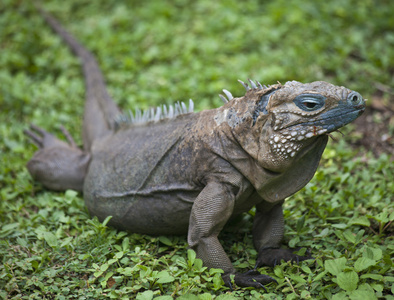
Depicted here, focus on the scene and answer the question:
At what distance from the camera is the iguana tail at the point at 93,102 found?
514cm

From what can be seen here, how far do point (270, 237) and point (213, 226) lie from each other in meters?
0.63

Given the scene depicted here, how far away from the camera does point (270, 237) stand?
392 cm

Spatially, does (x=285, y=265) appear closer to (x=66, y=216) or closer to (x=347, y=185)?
(x=347, y=185)

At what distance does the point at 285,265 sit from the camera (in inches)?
145

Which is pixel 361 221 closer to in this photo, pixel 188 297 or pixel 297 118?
pixel 297 118

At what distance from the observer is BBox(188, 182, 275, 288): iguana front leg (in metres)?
3.52

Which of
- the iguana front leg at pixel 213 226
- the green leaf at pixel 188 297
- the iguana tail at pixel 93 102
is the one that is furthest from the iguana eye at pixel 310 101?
the iguana tail at pixel 93 102

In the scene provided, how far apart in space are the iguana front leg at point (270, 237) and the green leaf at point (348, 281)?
0.56 meters

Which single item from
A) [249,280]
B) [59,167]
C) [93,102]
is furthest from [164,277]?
[93,102]

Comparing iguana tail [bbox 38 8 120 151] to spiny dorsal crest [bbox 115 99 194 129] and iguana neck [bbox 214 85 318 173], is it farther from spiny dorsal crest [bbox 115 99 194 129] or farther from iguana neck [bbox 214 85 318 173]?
iguana neck [bbox 214 85 318 173]

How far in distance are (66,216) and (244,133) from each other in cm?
212

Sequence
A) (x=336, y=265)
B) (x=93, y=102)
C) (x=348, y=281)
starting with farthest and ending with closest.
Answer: (x=93, y=102) → (x=336, y=265) → (x=348, y=281)

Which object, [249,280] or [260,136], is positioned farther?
[249,280]

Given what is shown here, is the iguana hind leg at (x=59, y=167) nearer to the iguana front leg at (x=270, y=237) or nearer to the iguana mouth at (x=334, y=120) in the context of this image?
the iguana front leg at (x=270, y=237)
